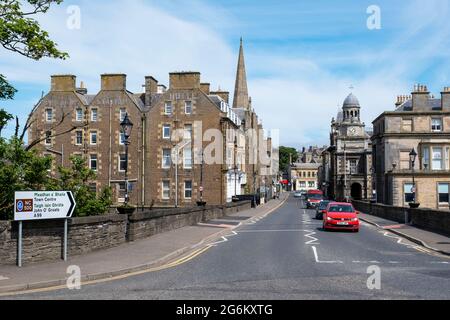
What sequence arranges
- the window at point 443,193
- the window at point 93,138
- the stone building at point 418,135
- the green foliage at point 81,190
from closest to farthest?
the green foliage at point 81,190 → the window at point 443,193 → the stone building at point 418,135 → the window at point 93,138

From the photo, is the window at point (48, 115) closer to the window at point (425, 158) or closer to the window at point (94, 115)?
the window at point (94, 115)

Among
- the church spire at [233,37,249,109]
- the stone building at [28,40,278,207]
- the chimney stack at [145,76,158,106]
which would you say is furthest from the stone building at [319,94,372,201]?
the chimney stack at [145,76,158,106]

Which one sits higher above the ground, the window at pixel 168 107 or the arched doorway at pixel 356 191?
the window at pixel 168 107

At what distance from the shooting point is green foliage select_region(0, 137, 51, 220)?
1594 cm

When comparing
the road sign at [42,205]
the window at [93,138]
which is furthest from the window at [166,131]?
the road sign at [42,205]

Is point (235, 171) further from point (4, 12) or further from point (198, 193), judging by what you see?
point (4, 12)

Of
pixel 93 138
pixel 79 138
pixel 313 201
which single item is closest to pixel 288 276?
pixel 93 138

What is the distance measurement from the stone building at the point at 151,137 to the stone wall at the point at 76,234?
105 feet

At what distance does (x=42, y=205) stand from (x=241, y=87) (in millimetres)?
82007

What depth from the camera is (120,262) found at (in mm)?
14148

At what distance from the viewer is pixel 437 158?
55.3 m

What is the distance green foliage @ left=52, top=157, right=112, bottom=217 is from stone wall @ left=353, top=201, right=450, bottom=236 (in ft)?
51.1

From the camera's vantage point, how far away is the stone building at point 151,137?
5538cm

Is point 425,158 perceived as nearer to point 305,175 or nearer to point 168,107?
point 168,107
